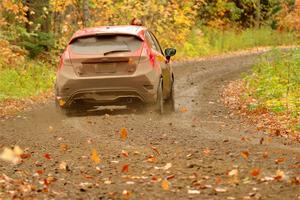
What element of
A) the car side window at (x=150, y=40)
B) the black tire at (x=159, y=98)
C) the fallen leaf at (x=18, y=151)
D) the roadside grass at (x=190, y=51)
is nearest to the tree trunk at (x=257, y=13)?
the roadside grass at (x=190, y=51)

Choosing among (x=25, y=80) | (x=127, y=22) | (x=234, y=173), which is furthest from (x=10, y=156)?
(x=127, y=22)

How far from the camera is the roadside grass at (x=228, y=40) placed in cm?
3384

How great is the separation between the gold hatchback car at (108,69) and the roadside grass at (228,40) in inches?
740

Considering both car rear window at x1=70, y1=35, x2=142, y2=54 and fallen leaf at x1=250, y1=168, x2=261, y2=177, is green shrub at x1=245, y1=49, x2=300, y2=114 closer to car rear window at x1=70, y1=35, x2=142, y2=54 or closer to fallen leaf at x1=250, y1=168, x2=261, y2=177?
car rear window at x1=70, y1=35, x2=142, y2=54

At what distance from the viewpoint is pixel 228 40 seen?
122ft

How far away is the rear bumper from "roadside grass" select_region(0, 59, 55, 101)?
15.9ft

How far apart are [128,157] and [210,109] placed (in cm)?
631

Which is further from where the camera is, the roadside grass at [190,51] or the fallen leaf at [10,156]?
the roadside grass at [190,51]

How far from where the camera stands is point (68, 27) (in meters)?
27.3

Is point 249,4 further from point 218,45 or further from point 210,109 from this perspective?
A: point 210,109

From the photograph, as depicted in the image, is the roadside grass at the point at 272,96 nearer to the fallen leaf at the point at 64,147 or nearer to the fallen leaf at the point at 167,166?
the fallen leaf at the point at 167,166

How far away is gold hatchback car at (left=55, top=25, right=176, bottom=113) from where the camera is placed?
42.5 ft

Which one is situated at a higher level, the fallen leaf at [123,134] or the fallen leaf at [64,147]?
the fallen leaf at [64,147]

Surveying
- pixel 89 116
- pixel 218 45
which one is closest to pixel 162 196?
pixel 89 116
